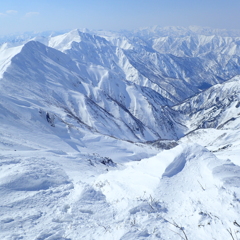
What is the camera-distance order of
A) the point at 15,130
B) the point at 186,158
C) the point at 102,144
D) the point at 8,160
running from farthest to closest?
1. the point at 102,144
2. the point at 15,130
3. the point at 8,160
4. the point at 186,158

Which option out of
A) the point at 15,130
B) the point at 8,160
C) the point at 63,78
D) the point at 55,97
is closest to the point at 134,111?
the point at 63,78

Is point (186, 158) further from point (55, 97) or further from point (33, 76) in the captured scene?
point (33, 76)

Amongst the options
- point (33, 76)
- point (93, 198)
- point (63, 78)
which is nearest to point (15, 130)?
point (93, 198)

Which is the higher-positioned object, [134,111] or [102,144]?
[102,144]

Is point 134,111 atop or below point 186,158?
below

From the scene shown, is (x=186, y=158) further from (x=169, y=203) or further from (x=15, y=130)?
(x=15, y=130)

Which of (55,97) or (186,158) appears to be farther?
(55,97)

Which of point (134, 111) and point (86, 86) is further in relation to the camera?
point (134, 111)

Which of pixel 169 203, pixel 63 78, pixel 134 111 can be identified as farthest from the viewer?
pixel 134 111

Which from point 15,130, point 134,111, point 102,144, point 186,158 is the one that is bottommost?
point 134,111
